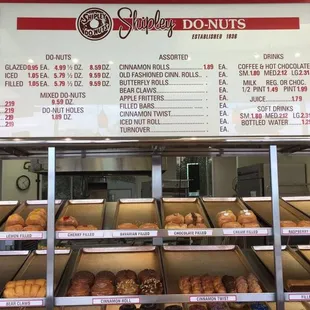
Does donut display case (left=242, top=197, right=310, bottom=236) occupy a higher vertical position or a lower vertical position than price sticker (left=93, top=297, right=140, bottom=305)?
higher

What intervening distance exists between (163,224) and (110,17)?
1.33 metres

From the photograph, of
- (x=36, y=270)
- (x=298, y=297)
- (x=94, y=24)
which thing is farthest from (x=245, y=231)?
(x=94, y=24)

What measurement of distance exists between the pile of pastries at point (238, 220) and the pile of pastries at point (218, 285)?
0.33m

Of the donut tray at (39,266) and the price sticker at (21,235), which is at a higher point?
the price sticker at (21,235)

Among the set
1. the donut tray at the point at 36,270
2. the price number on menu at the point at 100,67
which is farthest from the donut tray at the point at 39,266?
the price number on menu at the point at 100,67

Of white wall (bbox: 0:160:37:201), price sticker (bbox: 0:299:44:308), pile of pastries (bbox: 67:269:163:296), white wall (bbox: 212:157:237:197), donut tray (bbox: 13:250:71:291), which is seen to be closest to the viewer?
price sticker (bbox: 0:299:44:308)

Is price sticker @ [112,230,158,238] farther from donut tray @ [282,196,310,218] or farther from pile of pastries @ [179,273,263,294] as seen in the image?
donut tray @ [282,196,310,218]

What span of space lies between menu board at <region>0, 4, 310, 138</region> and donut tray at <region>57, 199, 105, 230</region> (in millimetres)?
650

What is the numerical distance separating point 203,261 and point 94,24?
1.76 meters

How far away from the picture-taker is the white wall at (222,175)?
733cm

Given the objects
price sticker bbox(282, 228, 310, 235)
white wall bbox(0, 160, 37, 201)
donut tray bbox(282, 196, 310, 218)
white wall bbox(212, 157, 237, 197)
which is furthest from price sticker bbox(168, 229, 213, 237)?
white wall bbox(0, 160, 37, 201)

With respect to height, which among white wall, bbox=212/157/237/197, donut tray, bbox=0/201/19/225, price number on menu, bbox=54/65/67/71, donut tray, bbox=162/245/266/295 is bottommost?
donut tray, bbox=162/245/266/295

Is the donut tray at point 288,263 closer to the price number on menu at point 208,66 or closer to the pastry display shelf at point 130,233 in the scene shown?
the pastry display shelf at point 130,233

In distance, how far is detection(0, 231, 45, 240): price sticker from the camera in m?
2.10
